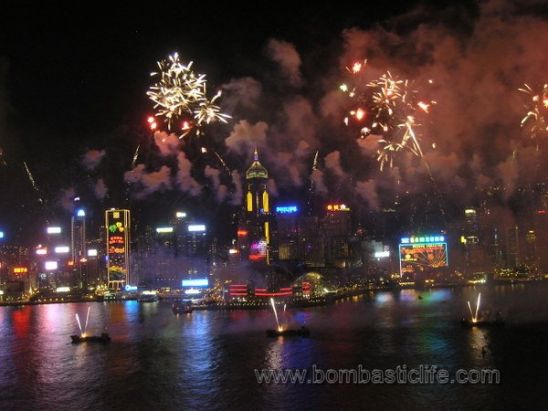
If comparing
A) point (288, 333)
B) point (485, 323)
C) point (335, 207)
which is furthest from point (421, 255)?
point (288, 333)

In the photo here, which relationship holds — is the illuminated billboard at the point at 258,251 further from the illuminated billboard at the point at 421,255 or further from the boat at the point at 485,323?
the boat at the point at 485,323

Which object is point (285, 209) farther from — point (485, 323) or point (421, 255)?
point (485, 323)

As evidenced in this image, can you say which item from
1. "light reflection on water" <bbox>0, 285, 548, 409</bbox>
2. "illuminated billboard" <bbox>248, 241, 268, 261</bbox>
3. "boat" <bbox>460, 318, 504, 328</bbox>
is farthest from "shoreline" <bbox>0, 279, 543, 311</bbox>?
"boat" <bbox>460, 318, 504, 328</bbox>

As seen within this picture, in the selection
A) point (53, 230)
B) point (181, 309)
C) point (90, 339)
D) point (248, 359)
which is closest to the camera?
point (248, 359)

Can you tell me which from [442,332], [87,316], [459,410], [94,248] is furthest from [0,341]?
[94,248]

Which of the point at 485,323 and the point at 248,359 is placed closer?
the point at 248,359

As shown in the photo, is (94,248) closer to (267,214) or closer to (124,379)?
(267,214)
